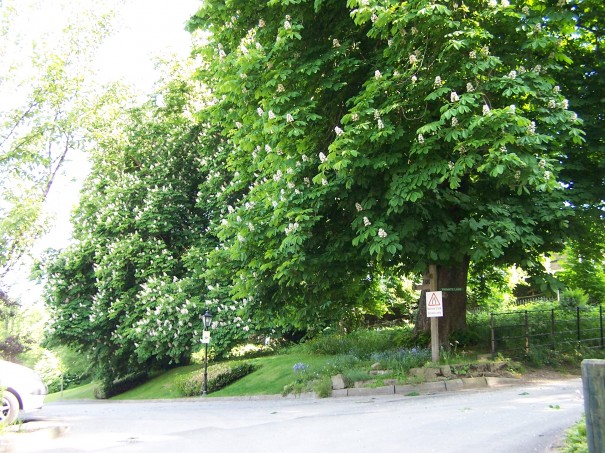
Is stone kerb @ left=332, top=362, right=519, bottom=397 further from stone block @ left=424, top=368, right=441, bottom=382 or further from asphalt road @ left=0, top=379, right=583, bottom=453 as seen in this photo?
asphalt road @ left=0, top=379, right=583, bottom=453

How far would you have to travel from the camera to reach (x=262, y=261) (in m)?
13.6

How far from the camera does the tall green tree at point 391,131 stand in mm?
10172

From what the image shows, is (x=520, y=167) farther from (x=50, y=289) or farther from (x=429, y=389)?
(x=50, y=289)

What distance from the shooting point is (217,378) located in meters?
21.9

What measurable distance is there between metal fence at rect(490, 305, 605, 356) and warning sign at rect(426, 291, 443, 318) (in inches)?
85.2

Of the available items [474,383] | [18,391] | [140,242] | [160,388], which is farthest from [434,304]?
[160,388]

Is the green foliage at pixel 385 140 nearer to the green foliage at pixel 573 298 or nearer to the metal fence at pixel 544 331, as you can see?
the metal fence at pixel 544 331

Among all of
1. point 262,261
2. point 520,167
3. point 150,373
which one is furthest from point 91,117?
point 150,373

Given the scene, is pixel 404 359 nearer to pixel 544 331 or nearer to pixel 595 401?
pixel 544 331

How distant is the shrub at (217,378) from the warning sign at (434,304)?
10518mm

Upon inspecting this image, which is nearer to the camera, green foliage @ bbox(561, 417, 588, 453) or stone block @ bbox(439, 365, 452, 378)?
green foliage @ bbox(561, 417, 588, 453)

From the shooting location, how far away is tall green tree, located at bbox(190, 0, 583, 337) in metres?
10.2

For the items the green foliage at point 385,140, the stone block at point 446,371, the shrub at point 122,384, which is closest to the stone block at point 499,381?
the stone block at point 446,371

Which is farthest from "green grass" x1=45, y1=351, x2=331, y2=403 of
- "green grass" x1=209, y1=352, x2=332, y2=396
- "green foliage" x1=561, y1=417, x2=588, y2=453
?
"green foliage" x1=561, y1=417, x2=588, y2=453
